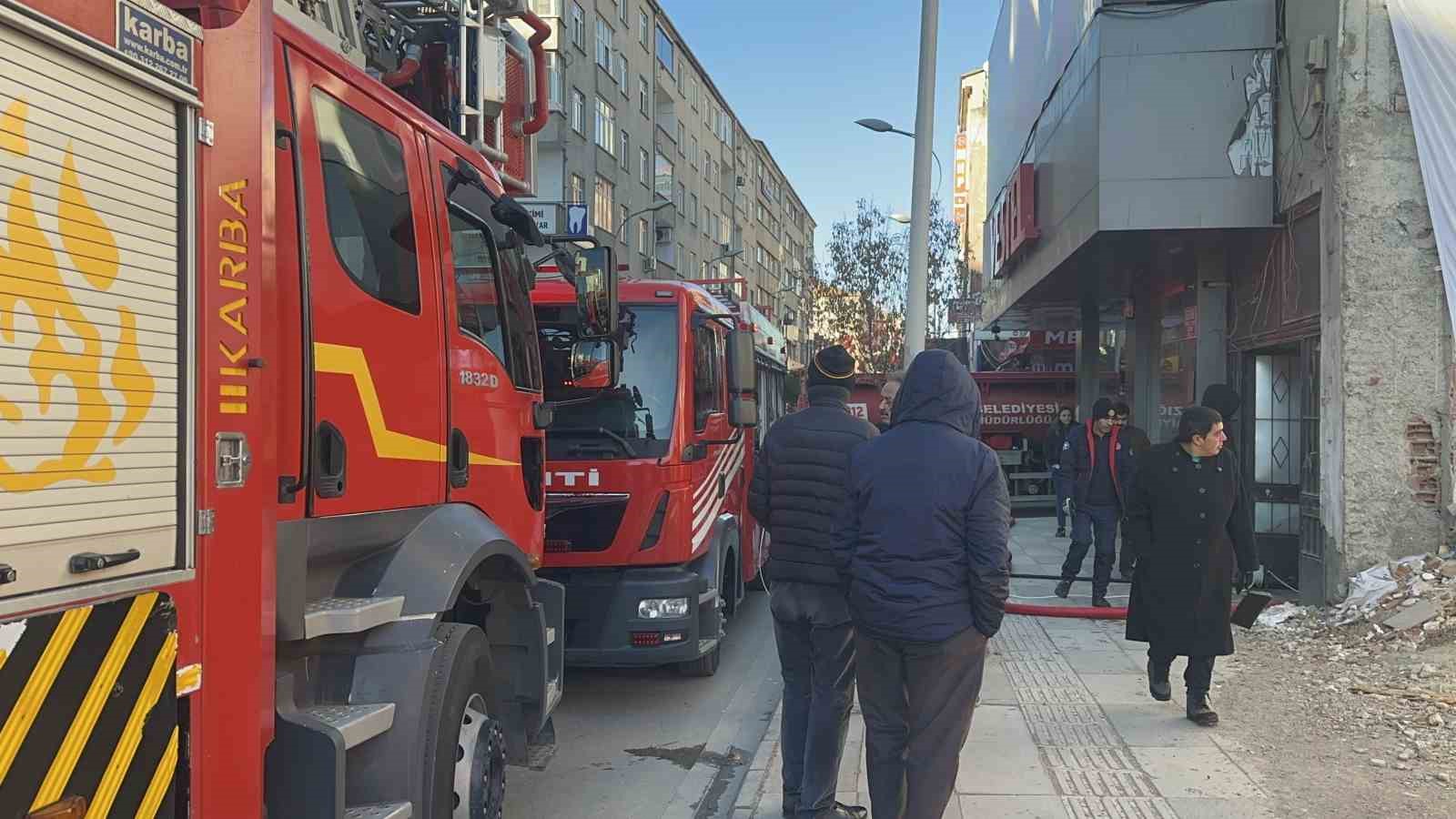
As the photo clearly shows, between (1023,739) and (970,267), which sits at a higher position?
(970,267)

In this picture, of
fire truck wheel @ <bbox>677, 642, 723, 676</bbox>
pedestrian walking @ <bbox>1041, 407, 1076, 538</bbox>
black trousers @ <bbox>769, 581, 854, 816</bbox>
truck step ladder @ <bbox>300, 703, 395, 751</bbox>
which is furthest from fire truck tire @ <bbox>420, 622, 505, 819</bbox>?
pedestrian walking @ <bbox>1041, 407, 1076, 538</bbox>

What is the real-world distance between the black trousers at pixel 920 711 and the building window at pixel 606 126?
3467 cm

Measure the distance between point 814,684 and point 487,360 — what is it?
1850 millimetres

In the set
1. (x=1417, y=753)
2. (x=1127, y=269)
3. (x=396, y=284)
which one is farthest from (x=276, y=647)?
(x=1127, y=269)

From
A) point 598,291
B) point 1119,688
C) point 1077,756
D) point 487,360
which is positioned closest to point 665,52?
point 1119,688

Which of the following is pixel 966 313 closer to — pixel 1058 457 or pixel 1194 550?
pixel 1058 457

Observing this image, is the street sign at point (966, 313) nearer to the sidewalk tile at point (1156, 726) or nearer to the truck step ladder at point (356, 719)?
the sidewalk tile at point (1156, 726)

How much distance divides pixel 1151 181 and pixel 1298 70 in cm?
148

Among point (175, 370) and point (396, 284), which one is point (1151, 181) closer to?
point (396, 284)

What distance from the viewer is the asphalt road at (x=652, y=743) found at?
5293 millimetres

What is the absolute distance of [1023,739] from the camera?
5.74 m

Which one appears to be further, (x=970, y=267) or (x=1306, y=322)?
(x=970, y=267)

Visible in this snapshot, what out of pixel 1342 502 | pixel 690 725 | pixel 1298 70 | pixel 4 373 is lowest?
pixel 690 725

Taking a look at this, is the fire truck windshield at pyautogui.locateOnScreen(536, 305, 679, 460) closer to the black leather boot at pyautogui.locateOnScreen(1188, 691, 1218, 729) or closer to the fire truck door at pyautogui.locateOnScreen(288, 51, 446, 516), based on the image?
the fire truck door at pyautogui.locateOnScreen(288, 51, 446, 516)
